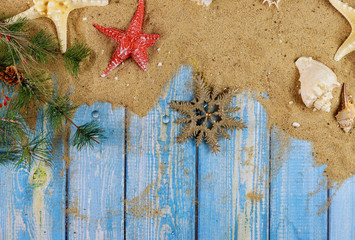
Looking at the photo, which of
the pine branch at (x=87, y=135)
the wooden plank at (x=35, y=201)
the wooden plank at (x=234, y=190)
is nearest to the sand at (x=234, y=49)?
the pine branch at (x=87, y=135)

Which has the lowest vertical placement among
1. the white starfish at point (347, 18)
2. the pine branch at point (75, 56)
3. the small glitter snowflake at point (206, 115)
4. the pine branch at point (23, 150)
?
the pine branch at point (23, 150)

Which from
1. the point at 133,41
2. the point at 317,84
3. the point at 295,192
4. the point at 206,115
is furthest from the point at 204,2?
the point at 295,192

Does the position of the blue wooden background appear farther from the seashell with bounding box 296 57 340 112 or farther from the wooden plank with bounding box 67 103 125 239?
the seashell with bounding box 296 57 340 112

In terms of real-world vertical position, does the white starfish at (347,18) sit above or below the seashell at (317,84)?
above

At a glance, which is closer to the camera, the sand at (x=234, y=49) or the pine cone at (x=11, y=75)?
the pine cone at (x=11, y=75)

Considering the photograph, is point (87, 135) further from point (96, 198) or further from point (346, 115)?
point (346, 115)

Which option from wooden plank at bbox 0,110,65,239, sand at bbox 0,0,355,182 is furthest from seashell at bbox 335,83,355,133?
wooden plank at bbox 0,110,65,239

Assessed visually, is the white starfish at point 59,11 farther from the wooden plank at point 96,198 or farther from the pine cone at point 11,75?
the wooden plank at point 96,198
